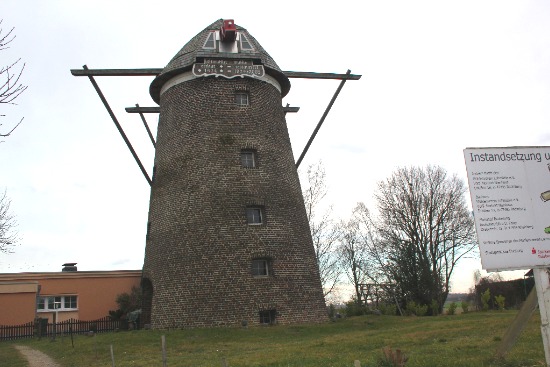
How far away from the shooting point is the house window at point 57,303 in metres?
26.3

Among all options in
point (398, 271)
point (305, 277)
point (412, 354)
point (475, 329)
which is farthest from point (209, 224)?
point (398, 271)

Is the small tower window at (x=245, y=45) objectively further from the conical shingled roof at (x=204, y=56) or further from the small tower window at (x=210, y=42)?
the small tower window at (x=210, y=42)

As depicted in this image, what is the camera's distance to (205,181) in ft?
63.1

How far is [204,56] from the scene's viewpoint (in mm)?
20578

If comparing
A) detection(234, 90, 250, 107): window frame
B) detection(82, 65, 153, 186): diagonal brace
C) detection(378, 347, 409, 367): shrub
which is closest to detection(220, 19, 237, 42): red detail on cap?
detection(234, 90, 250, 107): window frame

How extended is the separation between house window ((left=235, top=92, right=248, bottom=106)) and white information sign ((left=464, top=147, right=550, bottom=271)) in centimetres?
1420

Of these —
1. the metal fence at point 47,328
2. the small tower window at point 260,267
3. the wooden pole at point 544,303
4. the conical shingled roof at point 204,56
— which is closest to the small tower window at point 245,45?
the conical shingled roof at point 204,56

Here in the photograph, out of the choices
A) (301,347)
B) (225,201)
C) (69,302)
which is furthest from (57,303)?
(301,347)

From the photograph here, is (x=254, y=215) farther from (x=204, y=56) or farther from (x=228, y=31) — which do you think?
(x=228, y=31)

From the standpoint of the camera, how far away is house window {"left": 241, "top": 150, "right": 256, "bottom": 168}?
65.4 feet

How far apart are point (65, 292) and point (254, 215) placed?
12.6 m

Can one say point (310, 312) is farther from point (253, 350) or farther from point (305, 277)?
point (253, 350)

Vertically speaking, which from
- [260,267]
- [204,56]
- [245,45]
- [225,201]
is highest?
[245,45]

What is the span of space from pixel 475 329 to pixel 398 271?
20.3 metres
